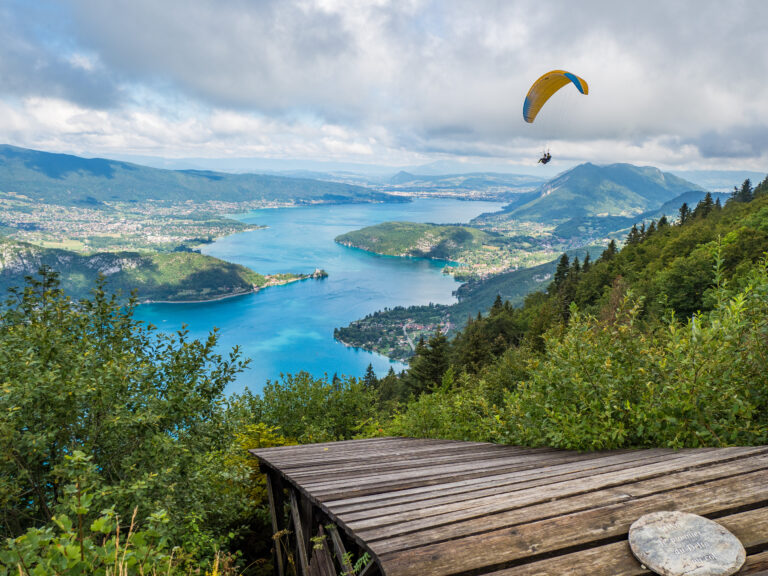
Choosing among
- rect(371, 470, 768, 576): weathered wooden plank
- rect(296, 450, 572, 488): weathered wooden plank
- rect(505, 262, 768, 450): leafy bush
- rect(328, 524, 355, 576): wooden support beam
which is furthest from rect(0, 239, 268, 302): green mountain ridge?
rect(371, 470, 768, 576): weathered wooden plank

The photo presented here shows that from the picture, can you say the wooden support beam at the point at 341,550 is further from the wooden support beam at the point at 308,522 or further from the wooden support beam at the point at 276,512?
the wooden support beam at the point at 276,512

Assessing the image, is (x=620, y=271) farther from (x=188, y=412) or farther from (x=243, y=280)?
(x=243, y=280)

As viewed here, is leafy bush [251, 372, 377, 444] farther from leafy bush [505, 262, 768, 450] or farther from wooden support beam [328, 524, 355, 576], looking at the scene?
wooden support beam [328, 524, 355, 576]

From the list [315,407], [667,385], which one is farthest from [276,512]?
[315,407]

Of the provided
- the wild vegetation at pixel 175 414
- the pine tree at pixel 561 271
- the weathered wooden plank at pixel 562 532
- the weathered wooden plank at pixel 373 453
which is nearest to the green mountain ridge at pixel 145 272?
the pine tree at pixel 561 271

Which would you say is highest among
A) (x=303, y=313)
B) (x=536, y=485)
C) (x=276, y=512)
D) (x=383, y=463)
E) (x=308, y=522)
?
(x=536, y=485)

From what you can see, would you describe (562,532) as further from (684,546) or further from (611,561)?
(684,546)
